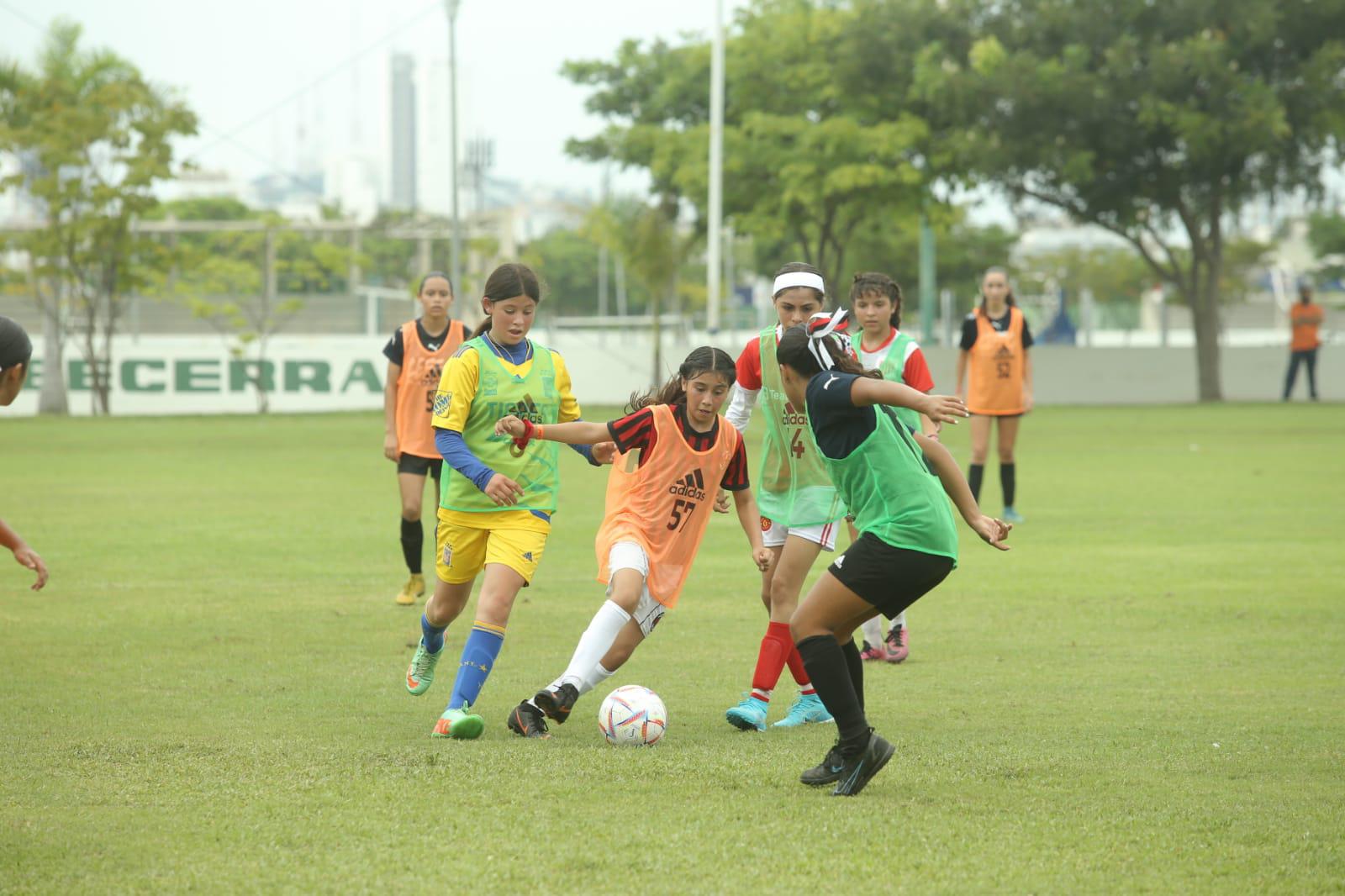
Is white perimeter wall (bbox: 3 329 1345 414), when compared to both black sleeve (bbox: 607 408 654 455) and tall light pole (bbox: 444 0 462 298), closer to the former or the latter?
tall light pole (bbox: 444 0 462 298)

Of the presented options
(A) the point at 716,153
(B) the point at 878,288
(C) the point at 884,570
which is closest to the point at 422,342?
(B) the point at 878,288

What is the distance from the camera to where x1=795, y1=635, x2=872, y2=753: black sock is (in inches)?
210

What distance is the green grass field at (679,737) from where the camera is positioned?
4.54 metres

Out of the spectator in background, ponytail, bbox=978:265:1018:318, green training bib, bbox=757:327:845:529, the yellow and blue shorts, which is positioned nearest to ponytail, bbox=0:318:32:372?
the spectator in background

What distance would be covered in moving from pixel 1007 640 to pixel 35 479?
14.0 m

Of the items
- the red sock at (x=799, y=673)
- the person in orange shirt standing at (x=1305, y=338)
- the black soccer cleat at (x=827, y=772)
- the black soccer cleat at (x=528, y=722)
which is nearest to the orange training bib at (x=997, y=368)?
the red sock at (x=799, y=673)

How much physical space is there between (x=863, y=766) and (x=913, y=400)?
124 centimetres

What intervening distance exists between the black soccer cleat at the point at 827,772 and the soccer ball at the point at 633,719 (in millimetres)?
838

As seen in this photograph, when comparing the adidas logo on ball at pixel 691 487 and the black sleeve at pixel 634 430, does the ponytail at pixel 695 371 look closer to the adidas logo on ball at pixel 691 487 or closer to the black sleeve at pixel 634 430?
the black sleeve at pixel 634 430

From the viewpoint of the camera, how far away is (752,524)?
6.76 m

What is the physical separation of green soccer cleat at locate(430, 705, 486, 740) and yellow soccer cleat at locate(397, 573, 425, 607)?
12.5 feet

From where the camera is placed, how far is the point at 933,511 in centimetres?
537

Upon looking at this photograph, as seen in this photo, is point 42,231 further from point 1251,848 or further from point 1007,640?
point 1251,848

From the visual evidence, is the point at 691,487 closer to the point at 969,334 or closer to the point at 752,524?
the point at 752,524
